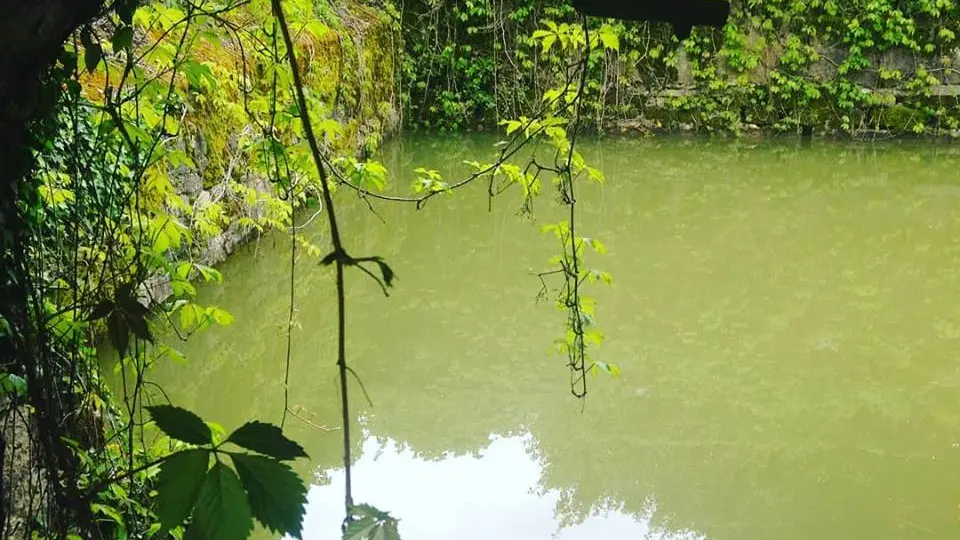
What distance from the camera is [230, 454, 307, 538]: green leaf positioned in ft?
1.58

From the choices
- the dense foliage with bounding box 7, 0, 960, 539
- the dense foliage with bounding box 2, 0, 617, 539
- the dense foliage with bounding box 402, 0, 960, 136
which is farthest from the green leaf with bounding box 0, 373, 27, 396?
the dense foliage with bounding box 402, 0, 960, 136

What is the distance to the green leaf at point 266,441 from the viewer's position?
505mm

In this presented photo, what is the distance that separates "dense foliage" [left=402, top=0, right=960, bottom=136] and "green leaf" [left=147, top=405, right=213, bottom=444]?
Answer: 679 cm

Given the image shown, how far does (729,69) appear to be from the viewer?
7324mm

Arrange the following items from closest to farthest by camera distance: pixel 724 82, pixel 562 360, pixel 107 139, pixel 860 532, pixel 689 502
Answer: pixel 107 139
pixel 860 532
pixel 689 502
pixel 562 360
pixel 724 82

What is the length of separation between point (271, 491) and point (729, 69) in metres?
7.50

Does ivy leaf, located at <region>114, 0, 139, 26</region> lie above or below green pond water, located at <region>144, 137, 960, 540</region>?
above

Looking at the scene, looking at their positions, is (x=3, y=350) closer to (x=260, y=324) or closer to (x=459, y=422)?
(x=459, y=422)

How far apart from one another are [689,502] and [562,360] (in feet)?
3.25

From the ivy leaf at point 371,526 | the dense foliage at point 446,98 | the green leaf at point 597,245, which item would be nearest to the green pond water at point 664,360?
the dense foliage at point 446,98

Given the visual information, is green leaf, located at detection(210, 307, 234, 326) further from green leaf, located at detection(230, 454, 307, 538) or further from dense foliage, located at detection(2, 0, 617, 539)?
green leaf, located at detection(230, 454, 307, 538)

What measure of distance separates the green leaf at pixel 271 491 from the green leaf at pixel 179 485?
2cm

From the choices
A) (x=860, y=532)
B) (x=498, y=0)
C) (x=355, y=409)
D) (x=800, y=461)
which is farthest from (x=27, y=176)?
(x=498, y=0)

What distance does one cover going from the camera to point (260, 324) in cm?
337
